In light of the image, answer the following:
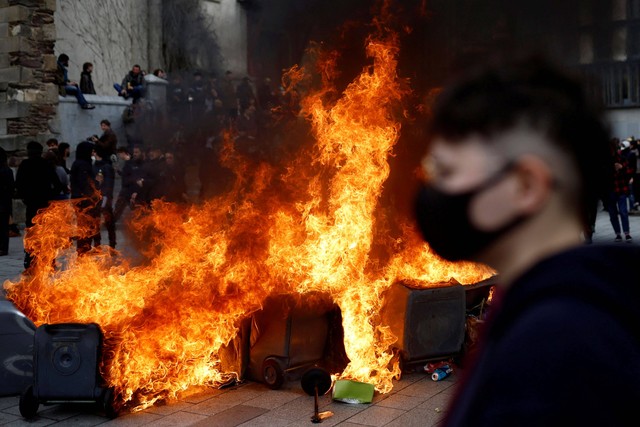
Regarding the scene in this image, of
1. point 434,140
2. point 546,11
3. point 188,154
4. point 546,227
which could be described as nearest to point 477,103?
point 434,140

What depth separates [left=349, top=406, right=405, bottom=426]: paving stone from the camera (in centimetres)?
514

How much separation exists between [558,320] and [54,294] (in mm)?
6054

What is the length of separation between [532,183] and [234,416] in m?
4.55

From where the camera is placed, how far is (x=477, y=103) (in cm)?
118

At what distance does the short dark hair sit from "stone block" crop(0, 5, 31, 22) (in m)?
18.6

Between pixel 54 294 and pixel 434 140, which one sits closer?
pixel 434 140

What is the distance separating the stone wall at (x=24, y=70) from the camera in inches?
704

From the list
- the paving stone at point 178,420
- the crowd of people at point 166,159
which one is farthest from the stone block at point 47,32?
the paving stone at point 178,420

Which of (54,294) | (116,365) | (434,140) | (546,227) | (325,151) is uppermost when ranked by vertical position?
(325,151)

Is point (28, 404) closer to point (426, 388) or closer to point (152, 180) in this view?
point (426, 388)

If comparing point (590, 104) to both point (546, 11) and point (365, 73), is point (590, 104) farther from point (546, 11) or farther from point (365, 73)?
point (365, 73)

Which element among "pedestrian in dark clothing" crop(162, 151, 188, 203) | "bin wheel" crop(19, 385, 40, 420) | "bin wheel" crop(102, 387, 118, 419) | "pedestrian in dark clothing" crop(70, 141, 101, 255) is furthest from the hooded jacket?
"bin wheel" crop(102, 387, 118, 419)

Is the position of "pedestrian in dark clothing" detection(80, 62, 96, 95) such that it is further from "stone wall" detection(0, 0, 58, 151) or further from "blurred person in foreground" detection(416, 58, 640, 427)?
"blurred person in foreground" detection(416, 58, 640, 427)

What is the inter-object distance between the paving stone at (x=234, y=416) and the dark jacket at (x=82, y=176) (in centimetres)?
658
